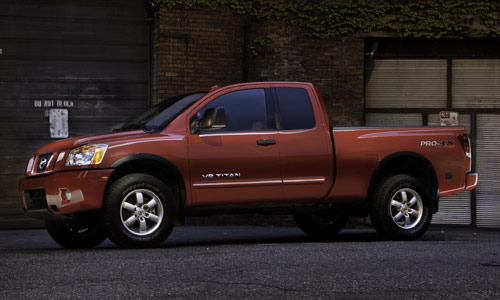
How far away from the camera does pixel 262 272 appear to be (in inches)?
266

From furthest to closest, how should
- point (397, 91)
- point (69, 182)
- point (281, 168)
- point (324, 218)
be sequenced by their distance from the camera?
1. point (397, 91)
2. point (324, 218)
3. point (281, 168)
4. point (69, 182)

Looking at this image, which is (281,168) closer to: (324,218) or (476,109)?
(324,218)

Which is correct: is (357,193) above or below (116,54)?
below

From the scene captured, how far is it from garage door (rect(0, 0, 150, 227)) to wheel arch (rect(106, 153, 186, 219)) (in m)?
5.68

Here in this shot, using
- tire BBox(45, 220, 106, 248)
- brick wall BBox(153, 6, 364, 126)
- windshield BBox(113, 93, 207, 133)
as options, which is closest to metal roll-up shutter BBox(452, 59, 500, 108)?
brick wall BBox(153, 6, 364, 126)

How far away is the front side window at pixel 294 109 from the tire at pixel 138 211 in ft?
5.58

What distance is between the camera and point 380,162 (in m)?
9.91

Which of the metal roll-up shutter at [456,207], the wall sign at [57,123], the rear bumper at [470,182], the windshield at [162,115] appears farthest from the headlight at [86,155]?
the metal roll-up shutter at [456,207]

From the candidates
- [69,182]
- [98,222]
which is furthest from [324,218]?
[69,182]

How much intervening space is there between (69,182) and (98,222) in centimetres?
115

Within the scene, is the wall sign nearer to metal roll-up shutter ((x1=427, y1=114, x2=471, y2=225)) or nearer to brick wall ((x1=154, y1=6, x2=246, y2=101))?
brick wall ((x1=154, y1=6, x2=246, y2=101))

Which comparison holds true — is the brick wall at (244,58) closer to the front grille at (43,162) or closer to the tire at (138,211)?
the front grille at (43,162)

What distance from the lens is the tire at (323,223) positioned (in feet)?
36.7

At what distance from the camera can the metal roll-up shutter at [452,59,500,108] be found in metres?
16.1
